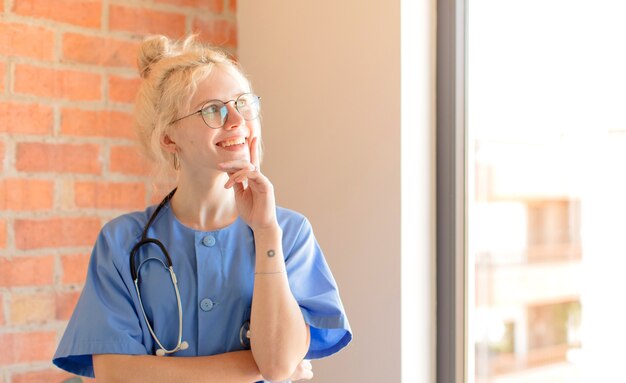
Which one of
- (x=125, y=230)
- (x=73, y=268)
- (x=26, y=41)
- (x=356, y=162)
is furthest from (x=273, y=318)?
(x=26, y=41)

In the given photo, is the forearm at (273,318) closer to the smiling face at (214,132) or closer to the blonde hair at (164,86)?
the smiling face at (214,132)

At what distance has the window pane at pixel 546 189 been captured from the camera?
1.61 m

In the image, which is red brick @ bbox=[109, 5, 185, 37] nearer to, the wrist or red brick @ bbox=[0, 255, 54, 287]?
red brick @ bbox=[0, 255, 54, 287]

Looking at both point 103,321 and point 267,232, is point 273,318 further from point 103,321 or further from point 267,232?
point 103,321

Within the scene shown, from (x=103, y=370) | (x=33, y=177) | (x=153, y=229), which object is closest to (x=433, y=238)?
(x=153, y=229)

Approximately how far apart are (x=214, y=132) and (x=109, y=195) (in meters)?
0.94

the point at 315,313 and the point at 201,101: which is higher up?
the point at 201,101

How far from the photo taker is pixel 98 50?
226 centimetres

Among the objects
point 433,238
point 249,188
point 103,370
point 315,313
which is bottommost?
point 103,370

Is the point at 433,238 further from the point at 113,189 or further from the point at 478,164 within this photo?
the point at 113,189

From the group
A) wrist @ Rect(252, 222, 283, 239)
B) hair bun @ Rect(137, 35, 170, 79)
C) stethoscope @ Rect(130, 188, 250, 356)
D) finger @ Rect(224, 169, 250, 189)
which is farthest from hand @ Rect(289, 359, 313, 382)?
hair bun @ Rect(137, 35, 170, 79)

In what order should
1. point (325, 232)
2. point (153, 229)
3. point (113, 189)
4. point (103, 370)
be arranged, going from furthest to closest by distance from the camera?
point (113, 189) < point (325, 232) < point (153, 229) < point (103, 370)

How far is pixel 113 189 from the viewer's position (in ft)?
7.44

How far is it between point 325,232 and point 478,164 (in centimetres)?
48
